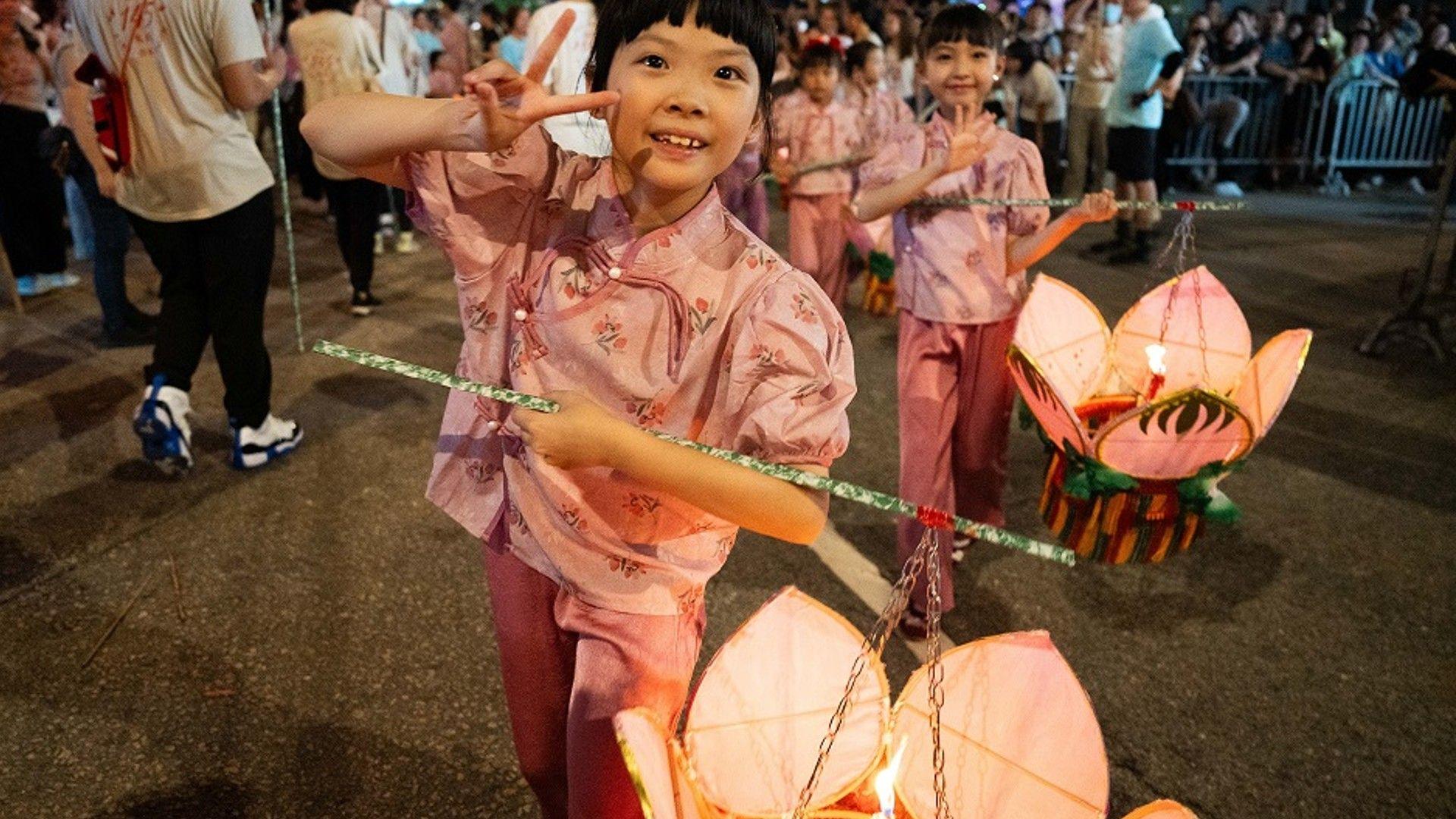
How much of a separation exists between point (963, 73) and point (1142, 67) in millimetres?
5934

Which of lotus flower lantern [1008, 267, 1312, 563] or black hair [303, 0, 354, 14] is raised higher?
black hair [303, 0, 354, 14]

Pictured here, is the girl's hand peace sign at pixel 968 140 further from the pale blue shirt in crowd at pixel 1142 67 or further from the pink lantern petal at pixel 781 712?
the pale blue shirt in crowd at pixel 1142 67

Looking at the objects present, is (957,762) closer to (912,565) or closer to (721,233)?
(912,565)

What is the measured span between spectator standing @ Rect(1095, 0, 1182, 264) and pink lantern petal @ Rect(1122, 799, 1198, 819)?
6933 mm

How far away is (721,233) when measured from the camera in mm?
1478

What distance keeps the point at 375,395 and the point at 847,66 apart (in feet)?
11.5

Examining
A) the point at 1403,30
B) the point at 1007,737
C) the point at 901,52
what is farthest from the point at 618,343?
the point at 1403,30

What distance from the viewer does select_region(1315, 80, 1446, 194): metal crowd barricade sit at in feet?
39.6

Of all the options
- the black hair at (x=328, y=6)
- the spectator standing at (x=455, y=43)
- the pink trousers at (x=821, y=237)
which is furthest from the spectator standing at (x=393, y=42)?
the pink trousers at (x=821, y=237)

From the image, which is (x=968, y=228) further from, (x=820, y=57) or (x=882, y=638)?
(x=820, y=57)

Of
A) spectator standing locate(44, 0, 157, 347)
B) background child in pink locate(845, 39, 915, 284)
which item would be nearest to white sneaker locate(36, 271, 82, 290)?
spectator standing locate(44, 0, 157, 347)

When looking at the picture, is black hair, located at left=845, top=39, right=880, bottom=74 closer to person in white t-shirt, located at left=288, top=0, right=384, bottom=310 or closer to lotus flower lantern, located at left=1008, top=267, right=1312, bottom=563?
person in white t-shirt, located at left=288, top=0, right=384, bottom=310

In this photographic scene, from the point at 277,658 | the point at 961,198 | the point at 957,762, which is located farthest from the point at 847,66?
the point at 957,762

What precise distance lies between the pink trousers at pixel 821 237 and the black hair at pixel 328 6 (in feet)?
9.07
